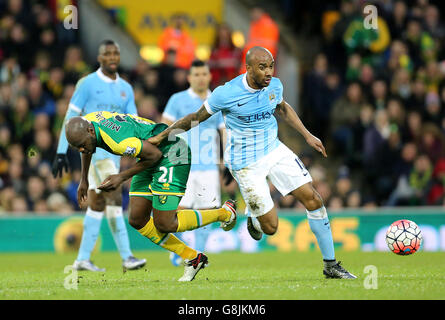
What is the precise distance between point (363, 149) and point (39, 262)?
22.9 ft

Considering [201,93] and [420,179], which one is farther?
[420,179]

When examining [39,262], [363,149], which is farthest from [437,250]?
[39,262]

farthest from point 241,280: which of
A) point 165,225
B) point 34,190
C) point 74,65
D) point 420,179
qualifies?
point 74,65

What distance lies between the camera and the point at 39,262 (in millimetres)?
11961

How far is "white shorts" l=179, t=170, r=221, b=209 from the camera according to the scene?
11219mm

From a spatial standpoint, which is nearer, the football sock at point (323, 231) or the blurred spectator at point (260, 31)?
the football sock at point (323, 231)

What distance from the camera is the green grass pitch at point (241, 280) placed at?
7.05m

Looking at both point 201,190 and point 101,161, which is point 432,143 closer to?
point 201,190

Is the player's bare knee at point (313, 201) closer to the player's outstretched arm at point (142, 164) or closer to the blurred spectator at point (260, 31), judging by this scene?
the player's outstretched arm at point (142, 164)

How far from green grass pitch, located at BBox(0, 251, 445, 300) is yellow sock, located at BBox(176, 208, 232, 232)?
579 mm

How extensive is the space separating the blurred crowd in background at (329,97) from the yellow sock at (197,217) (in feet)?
19.0

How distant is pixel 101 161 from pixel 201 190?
1609mm

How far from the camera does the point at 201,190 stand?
11.2 metres

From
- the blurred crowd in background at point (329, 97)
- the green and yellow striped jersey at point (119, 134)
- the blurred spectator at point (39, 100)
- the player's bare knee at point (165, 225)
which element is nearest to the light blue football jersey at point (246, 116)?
the green and yellow striped jersey at point (119, 134)
